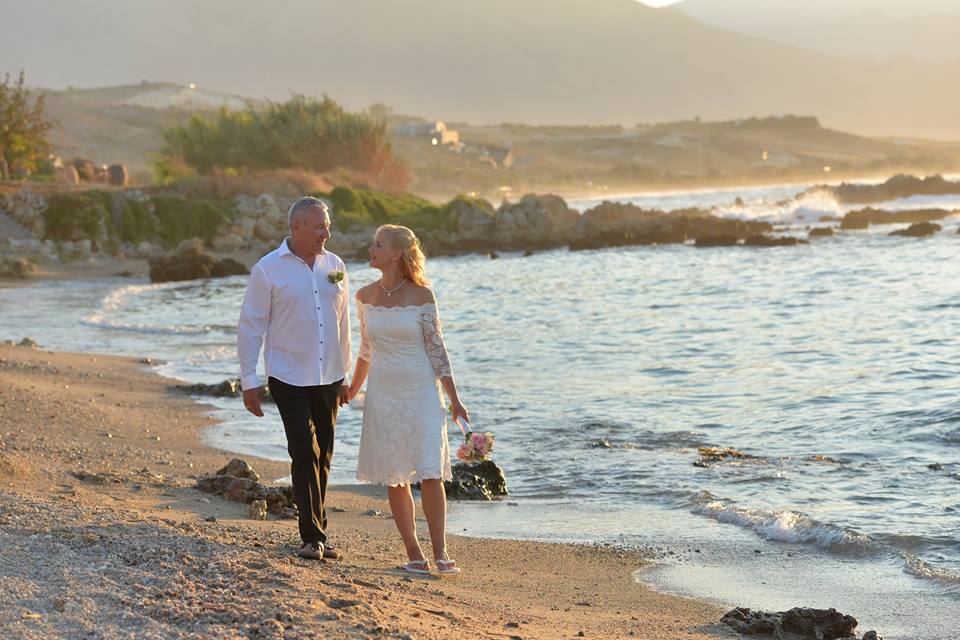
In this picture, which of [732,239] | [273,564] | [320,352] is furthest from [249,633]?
[732,239]

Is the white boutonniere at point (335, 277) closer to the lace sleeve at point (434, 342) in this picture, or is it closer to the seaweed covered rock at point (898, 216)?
the lace sleeve at point (434, 342)

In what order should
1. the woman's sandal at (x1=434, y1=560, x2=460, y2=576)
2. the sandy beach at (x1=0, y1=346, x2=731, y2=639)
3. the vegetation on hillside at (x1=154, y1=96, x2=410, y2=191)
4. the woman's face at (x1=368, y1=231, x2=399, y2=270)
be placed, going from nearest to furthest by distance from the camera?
the sandy beach at (x1=0, y1=346, x2=731, y2=639), the woman's face at (x1=368, y1=231, x2=399, y2=270), the woman's sandal at (x1=434, y1=560, x2=460, y2=576), the vegetation on hillside at (x1=154, y1=96, x2=410, y2=191)

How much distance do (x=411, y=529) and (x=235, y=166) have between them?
46.5m

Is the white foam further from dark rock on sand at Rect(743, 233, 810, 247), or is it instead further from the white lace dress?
dark rock on sand at Rect(743, 233, 810, 247)

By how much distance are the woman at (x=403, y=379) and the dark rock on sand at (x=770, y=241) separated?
3742 centimetres

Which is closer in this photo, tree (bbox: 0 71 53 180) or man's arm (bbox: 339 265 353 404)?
man's arm (bbox: 339 265 353 404)

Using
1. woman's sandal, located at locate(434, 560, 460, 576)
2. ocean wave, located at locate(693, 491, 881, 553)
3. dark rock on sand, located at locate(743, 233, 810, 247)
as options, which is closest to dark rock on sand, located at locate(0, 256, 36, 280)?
dark rock on sand, located at locate(743, 233, 810, 247)

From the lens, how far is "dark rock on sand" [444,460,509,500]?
9.70 m

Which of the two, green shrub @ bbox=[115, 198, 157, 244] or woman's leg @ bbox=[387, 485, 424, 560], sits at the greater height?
green shrub @ bbox=[115, 198, 157, 244]

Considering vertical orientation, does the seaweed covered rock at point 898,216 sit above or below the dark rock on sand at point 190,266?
above

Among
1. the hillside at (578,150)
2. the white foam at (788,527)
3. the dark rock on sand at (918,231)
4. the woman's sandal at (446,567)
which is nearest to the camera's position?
the woman's sandal at (446,567)

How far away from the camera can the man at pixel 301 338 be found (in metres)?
6.87

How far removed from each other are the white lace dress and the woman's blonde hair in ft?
0.55

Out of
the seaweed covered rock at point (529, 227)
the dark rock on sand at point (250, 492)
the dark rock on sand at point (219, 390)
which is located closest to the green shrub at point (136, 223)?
the seaweed covered rock at point (529, 227)
